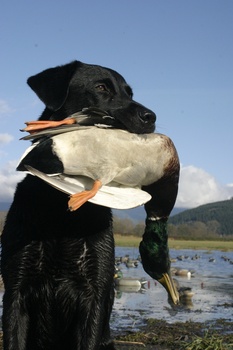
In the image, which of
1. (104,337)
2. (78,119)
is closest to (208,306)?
(104,337)

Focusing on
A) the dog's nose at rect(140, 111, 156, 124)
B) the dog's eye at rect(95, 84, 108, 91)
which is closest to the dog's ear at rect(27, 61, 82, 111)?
the dog's eye at rect(95, 84, 108, 91)

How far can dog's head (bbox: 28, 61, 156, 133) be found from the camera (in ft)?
15.0

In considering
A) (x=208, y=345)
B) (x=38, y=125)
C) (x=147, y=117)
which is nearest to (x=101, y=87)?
(x=147, y=117)

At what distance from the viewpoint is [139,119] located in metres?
4.54

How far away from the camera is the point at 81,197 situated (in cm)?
377

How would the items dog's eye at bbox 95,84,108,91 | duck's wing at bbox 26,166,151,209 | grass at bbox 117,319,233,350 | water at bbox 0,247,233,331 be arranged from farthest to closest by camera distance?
water at bbox 0,247,233,331
grass at bbox 117,319,233,350
dog's eye at bbox 95,84,108,91
duck's wing at bbox 26,166,151,209

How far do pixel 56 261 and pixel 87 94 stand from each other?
4.68 feet

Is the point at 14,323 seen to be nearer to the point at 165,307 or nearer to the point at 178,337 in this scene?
the point at 178,337

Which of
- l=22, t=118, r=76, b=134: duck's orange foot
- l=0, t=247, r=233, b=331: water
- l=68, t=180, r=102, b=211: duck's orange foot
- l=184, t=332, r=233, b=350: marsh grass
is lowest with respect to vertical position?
l=0, t=247, r=233, b=331: water

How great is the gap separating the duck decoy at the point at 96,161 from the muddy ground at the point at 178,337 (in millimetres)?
6423

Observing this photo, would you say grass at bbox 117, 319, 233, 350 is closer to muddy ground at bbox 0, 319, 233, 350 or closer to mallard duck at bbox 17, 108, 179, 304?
muddy ground at bbox 0, 319, 233, 350

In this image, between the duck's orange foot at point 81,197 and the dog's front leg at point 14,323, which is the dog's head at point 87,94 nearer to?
the duck's orange foot at point 81,197

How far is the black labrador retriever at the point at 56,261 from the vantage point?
454cm

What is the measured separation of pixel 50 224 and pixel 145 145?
1020 mm
